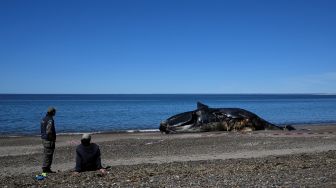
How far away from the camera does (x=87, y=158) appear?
1371cm

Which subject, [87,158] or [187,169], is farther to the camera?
[187,169]

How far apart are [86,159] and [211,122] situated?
71.0ft

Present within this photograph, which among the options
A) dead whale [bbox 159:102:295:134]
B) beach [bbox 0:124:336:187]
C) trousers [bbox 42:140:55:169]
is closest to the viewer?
beach [bbox 0:124:336:187]

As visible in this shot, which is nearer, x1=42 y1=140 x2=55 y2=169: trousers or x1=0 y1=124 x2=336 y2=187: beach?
x1=0 y1=124 x2=336 y2=187: beach

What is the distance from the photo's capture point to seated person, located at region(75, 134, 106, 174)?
13719mm

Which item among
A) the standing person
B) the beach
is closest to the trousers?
the standing person

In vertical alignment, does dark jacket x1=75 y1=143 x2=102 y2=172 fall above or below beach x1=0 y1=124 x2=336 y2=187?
above

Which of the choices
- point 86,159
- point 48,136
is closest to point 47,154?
point 48,136

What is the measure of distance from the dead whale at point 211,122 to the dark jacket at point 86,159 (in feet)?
Result: 66.4

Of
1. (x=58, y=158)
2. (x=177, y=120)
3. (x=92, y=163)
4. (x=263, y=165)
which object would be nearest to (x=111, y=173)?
(x=92, y=163)

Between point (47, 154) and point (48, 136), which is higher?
point (48, 136)

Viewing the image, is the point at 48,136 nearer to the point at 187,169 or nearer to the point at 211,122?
the point at 187,169

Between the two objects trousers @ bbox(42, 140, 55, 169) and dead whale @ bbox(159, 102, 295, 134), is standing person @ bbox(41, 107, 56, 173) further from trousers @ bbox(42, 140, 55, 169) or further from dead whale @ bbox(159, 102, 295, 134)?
dead whale @ bbox(159, 102, 295, 134)

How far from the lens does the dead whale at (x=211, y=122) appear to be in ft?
112
